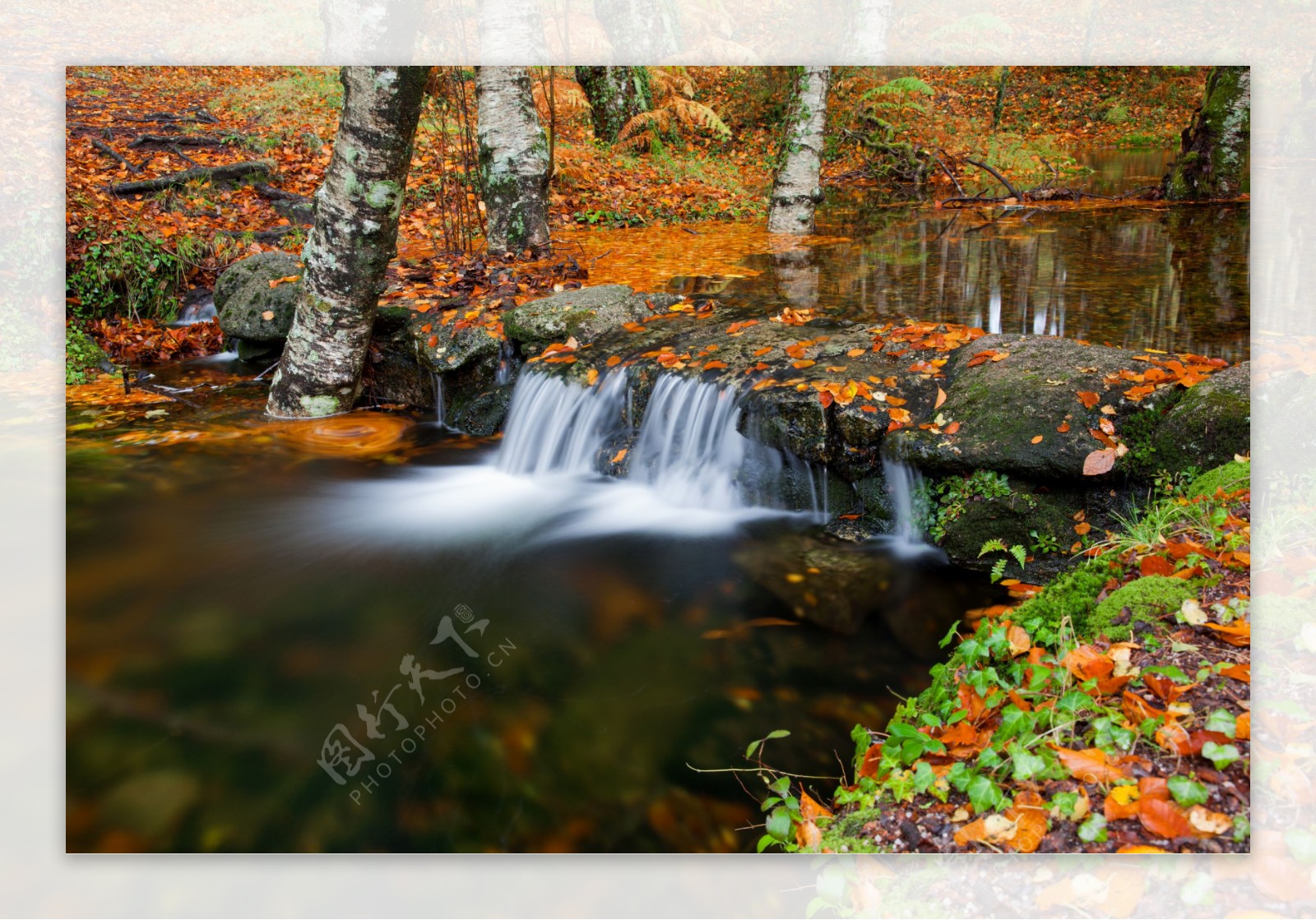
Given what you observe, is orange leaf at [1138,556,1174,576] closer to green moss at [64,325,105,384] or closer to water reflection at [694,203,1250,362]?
water reflection at [694,203,1250,362]

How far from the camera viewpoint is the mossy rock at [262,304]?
19.6ft

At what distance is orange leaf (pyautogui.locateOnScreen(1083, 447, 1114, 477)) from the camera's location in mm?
3275

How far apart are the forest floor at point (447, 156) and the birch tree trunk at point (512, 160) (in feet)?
0.65

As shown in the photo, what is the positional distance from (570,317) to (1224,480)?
358 centimetres

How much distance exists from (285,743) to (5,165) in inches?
174

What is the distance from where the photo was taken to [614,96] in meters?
11.6

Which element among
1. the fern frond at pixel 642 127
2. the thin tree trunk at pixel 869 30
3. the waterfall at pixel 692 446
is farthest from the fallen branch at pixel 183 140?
the waterfall at pixel 692 446

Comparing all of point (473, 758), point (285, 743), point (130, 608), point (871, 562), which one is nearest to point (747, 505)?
point (871, 562)

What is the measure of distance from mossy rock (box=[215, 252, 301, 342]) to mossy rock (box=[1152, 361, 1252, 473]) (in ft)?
17.9

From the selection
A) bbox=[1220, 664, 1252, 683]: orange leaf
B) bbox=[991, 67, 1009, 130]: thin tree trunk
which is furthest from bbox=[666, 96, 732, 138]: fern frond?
bbox=[1220, 664, 1252, 683]: orange leaf

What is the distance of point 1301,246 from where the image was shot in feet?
9.72

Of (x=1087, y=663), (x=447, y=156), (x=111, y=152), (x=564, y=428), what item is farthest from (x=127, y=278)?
(x=1087, y=663)

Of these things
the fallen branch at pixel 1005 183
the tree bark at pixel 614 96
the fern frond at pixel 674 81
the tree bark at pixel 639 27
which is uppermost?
the tree bark at pixel 639 27

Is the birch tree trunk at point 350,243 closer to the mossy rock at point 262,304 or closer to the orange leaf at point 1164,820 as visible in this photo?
the mossy rock at point 262,304
